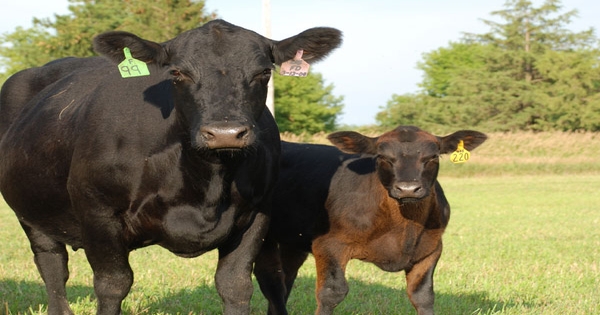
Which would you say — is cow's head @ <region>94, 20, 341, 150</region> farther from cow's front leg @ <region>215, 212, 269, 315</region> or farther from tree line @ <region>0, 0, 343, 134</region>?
tree line @ <region>0, 0, 343, 134</region>

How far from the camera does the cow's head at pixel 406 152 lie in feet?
20.1

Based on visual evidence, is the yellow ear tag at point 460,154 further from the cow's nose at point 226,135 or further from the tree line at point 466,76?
the tree line at point 466,76

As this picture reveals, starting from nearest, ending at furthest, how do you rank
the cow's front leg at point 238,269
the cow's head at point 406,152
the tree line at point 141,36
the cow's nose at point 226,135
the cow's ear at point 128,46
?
the cow's nose at point 226,135 < the cow's ear at point 128,46 < the cow's front leg at point 238,269 < the cow's head at point 406,152 < the tree line at point 141,36

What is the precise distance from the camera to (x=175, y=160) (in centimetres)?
458

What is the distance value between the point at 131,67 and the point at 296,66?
96cm

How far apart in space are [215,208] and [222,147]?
74 centimetres

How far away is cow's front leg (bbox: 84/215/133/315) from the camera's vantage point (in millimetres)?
4617

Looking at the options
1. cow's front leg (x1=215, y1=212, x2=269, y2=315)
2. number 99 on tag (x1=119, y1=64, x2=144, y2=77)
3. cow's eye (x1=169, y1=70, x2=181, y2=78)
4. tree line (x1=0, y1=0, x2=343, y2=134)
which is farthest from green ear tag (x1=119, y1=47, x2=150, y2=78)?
tree line (x1=0, y1=0, x2=343, y2=134)

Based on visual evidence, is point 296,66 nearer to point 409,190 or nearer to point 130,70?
point 130,70

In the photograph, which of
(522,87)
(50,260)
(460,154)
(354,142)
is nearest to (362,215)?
(354,142)

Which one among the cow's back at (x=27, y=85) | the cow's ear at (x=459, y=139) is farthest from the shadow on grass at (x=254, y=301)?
the cow's back at (x=27, y=85)

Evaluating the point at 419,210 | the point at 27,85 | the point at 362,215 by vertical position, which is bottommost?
the point at 362,215

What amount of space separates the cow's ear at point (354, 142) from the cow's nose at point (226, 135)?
9.63ft

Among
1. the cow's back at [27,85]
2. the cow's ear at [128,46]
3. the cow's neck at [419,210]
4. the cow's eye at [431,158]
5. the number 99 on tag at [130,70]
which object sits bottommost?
the cow's neck at [419,210]
